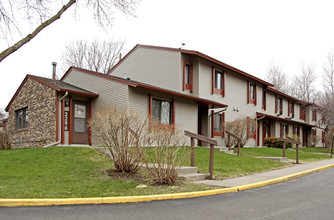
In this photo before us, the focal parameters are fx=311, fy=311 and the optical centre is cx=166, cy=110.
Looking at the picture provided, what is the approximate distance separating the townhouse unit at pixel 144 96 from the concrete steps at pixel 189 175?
6095 millimetres

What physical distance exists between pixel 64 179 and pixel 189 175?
3.53 metres

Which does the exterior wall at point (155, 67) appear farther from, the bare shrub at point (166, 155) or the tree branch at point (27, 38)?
the bare shrub at point (166, 155)

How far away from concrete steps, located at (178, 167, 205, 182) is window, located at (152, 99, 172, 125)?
7.25 meters

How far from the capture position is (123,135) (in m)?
8.93

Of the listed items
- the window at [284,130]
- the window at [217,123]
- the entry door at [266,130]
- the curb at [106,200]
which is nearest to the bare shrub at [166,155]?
the curb at [106,200]

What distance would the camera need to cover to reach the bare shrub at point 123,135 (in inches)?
350

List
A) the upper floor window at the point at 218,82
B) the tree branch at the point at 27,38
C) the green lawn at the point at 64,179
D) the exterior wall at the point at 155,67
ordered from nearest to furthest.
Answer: the green lawn at the point at 64,179, the tree branch at the point at 27,38, the exterior wall at the point at 155,67, the upper floor window at the point at 218,82

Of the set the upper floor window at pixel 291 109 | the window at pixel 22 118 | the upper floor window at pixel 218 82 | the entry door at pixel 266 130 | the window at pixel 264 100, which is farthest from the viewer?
the upper floor window at pixel 291 109

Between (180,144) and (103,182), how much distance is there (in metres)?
2.23

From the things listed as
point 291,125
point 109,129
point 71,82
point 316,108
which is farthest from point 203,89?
point 316,108

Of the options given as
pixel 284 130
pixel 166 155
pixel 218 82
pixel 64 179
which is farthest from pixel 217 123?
pixel 64 179

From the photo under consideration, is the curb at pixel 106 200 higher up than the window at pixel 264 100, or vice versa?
the window at pixel 264 100

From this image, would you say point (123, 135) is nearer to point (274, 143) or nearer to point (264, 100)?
point (274, 143)

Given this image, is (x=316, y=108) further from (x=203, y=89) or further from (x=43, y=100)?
(x=43, y=100)
